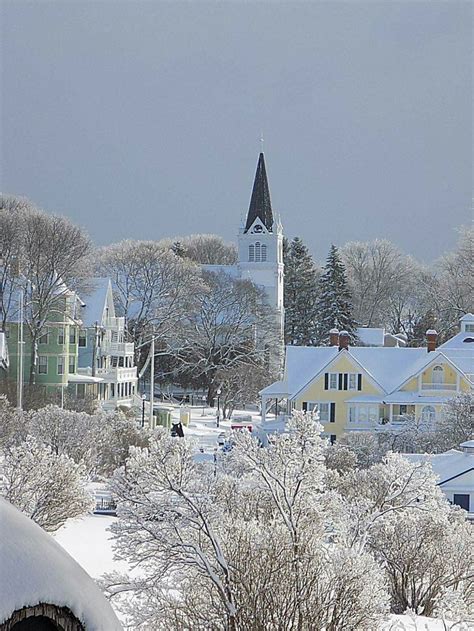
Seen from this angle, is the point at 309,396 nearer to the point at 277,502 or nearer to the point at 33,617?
the point at 277,502

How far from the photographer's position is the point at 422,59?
39719mm

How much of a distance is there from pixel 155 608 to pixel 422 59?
3632cm

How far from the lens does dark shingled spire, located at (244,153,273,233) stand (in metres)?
42.7

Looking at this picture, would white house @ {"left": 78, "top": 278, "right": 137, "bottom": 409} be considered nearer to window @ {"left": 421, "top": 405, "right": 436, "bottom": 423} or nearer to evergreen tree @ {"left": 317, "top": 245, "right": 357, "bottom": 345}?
evergreen tree @ {"left": 317, "top": 245, "right": 357, "bottom": 345}

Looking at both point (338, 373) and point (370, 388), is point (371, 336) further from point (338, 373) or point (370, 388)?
point (338, 373)

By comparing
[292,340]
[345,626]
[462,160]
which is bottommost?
[345,626]

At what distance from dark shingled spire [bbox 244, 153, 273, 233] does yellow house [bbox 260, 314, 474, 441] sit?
19088 mm

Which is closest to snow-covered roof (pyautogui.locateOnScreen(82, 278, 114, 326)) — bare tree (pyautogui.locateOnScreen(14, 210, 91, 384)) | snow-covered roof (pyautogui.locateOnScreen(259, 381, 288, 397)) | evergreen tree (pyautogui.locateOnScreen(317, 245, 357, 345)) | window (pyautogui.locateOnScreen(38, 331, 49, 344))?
bare tree (pyautogui.locateOnScreen(14, 210, 91, 384))

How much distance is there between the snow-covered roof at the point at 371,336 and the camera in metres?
32.0

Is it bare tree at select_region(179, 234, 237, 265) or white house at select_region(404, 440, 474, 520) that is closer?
white house at select_region(404, 440, 474, 520)

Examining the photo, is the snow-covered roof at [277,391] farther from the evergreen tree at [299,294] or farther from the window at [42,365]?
the evergreen tree at [299,294]

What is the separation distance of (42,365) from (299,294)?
1467 cm

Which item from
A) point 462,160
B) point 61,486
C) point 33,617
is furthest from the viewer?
point 462,160

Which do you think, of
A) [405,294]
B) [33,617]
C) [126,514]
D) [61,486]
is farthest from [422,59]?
[33,617]
